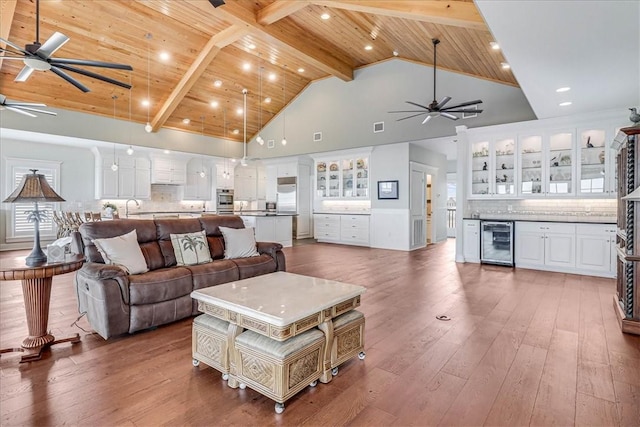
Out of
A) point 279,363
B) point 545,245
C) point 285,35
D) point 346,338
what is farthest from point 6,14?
point 545,245

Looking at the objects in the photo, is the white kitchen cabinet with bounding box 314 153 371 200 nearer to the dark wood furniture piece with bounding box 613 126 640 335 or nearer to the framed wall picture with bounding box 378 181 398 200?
the framed wall picture with bounding box 378 181 398 200

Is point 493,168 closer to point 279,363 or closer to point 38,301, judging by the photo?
point 279,363

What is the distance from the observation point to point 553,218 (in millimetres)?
5996

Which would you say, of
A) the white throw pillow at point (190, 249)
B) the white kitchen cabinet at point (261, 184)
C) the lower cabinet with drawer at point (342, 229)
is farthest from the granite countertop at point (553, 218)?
the white kitchen cabinet at point (261, 184)

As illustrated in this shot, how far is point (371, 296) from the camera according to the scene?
4.20m

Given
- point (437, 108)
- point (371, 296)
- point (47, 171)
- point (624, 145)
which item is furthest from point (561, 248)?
point (47, 171)

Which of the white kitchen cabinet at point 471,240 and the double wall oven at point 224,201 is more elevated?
the double wall oven at point 224,201

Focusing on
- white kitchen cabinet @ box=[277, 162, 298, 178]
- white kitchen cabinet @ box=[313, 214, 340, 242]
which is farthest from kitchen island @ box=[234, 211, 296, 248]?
white kitchen cabinet @ box=[277, 162, 298, 178]

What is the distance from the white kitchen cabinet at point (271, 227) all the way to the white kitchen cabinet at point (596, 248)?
240 inches

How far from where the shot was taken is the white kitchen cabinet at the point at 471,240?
21.2 ft

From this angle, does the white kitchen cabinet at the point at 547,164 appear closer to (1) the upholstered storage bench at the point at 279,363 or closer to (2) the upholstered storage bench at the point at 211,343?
(1) the upholstered storage bench at the point at 279,363

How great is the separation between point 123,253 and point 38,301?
0.75 meters

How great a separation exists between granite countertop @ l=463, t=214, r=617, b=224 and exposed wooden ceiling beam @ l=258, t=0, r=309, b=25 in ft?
16.6

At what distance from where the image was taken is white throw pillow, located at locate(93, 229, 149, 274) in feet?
10.5
